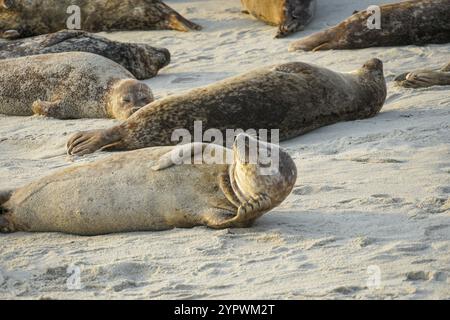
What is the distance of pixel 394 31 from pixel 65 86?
3.44 meters

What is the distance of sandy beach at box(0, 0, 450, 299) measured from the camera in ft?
15.3

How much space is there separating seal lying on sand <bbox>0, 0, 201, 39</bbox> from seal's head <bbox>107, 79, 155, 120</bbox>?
3442 mm

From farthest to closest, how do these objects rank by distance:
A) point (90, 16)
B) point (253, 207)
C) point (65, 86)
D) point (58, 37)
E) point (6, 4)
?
point (90, 16) < point (6, 4) < point (58, 37) < point (65, 86) < point (253, 207)

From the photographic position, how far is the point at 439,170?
20.8 feet

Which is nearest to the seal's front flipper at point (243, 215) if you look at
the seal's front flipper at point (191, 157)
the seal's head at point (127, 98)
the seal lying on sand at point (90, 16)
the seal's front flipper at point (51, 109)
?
the seal's front flipper at point (191, 157)

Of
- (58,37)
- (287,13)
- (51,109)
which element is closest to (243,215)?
(51,109)

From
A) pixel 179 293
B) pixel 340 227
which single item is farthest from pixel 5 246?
pixel 340 227

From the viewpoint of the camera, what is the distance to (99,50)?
10.3 m

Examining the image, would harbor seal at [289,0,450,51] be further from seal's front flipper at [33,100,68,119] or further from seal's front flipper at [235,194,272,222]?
seal's front flipper at [235,194,272,222]

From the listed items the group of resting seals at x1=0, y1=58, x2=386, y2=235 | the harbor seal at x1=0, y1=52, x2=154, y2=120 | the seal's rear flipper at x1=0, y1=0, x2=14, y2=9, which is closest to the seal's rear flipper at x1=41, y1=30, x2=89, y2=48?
the harbor seal at x1=0, y1=52, x2=154, y2=120

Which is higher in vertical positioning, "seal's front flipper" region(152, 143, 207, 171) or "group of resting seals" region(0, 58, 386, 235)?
"seal's front flipper" region(152, 143, 207, 171)

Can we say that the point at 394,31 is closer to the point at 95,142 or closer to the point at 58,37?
the point at 58,37
